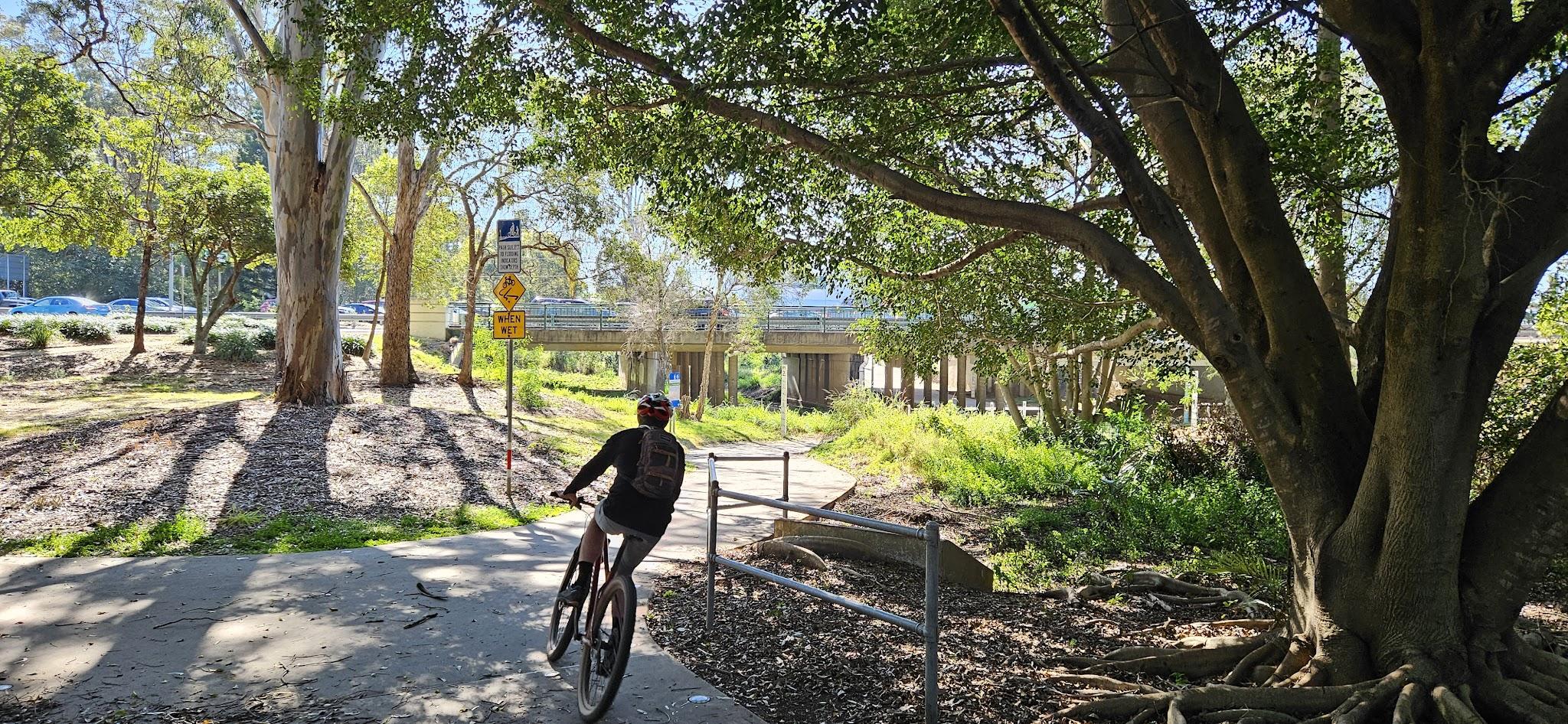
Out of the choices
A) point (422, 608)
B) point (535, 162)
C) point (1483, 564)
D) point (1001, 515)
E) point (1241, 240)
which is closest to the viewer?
point (1483, 564)

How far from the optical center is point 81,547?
8.44 meters

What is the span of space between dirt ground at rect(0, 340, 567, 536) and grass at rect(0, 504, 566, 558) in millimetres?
338

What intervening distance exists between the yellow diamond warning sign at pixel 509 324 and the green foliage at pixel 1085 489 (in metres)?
6.18

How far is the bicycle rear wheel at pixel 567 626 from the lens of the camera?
5.62 meters

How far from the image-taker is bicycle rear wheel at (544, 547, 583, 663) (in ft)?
18.5

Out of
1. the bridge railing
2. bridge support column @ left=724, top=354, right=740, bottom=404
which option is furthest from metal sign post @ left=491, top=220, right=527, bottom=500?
bridge support column @ left=724, top=354, right=740, bottom=404

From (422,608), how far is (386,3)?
16.1 feet

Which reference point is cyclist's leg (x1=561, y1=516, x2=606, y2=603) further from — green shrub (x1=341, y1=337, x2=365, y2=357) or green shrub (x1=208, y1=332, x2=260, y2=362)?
green shrub (x1=341, y1=337, x2=365, y2=357)

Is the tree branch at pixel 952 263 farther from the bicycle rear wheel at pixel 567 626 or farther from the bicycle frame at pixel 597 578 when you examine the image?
the bicycle rear wheel at pixel 567 626

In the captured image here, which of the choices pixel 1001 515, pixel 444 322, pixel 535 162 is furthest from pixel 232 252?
pixel 1001 515

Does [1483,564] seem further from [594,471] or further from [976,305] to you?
[976,305]

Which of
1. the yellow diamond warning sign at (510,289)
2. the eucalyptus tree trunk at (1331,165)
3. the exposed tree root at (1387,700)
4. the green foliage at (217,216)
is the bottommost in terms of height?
the exposed tree root at (1387,700)

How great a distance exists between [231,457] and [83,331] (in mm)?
19204

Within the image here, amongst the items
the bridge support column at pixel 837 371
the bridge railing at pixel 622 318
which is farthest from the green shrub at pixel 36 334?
the bridge support column at pixel 837 371
